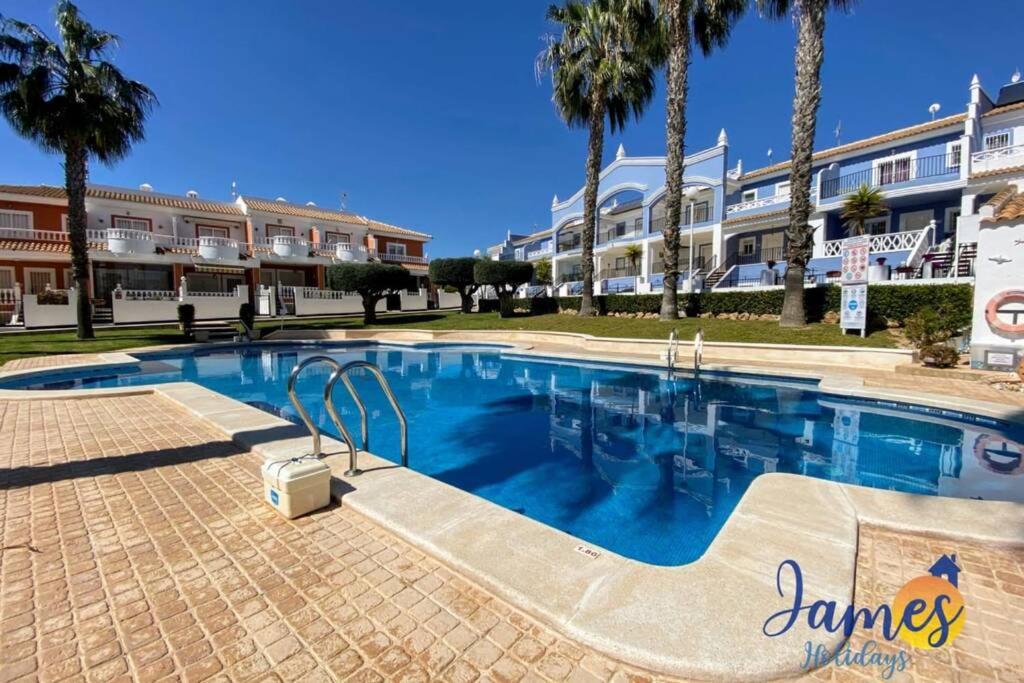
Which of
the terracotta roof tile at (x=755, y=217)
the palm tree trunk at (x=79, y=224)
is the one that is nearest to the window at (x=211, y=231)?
the palm tree trunk at (x=79, y=224)

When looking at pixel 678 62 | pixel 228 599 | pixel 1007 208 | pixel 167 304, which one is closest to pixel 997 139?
pixel 678 62

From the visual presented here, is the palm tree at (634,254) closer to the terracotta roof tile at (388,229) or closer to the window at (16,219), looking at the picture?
the terracotta roof tile at (388,229)

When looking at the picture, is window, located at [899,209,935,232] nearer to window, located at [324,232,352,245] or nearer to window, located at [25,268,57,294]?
window, located at [324,232,352,245]

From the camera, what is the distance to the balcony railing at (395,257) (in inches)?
1458

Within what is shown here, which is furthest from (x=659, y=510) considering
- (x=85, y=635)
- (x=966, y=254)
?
(x=966, y=254)

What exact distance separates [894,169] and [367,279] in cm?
2744

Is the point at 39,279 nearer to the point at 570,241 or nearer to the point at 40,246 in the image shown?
the point at 40,246

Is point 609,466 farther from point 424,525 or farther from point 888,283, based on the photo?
point 888,283

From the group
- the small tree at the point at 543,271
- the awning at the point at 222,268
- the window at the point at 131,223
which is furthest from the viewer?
the small tree at the point at 543,271

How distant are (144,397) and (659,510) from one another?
9840 millimetres

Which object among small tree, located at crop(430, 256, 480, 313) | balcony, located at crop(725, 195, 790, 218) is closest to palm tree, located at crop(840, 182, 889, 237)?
balcony, located at crop(725, 195, 790, 218)

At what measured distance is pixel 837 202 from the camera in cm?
2152

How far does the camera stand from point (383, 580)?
111 inches

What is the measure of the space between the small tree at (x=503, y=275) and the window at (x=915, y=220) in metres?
19.0
